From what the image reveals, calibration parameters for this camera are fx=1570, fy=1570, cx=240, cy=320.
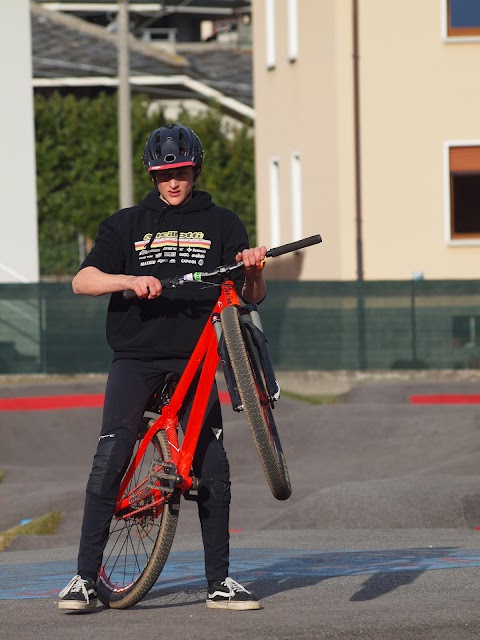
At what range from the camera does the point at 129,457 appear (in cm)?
674

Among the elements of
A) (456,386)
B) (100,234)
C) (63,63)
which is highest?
(63,63)

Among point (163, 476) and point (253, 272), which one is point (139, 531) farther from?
point (253, 272)

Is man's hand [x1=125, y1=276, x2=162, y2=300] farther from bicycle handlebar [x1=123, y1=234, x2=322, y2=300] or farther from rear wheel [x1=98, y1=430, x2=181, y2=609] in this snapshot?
rear wheel [x1=98, y1=430, x2=181, y2=609]

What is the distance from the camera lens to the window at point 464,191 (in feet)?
87.4

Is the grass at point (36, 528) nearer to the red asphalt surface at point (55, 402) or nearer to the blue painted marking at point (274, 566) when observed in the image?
the blue painted marking at point (274, 566)

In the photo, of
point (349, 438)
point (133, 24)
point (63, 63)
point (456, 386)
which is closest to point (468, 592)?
point (349, 438)

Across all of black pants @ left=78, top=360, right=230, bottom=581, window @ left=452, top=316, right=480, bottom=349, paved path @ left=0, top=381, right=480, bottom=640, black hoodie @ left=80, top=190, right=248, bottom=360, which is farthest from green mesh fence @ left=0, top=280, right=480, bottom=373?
black pants @ left=78, top=360, right=230, bottom=581

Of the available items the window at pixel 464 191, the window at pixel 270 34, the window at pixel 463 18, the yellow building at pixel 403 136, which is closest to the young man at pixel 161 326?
the yellow building at pixel 403 136

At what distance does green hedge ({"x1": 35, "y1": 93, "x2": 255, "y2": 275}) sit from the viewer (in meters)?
42.4

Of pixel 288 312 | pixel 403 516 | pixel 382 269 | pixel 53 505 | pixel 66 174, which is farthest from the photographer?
pixel 66 174

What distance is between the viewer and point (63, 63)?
164 ft

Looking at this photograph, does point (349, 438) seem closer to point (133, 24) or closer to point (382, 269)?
point (382, 269)

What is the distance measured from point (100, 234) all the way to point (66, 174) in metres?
36.5

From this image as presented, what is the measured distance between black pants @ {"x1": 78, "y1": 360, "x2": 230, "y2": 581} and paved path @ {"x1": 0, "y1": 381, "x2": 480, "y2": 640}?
33cm
